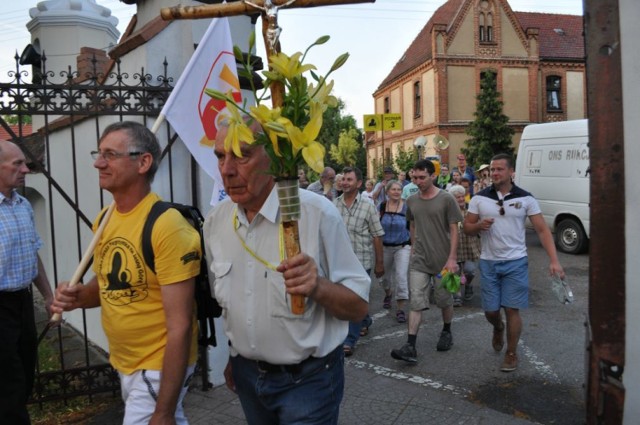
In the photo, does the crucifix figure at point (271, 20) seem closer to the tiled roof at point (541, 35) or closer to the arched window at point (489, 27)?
the tiled roof at point (541, 35)

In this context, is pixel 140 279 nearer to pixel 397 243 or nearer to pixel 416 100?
pixel 397 243

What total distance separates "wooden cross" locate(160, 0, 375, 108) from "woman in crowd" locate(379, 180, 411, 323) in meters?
5.24

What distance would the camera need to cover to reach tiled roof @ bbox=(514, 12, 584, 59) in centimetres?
3453

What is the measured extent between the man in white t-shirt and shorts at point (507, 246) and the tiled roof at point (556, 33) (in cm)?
3250

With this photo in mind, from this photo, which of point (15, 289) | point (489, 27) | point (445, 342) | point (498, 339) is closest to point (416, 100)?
point (489, 27)

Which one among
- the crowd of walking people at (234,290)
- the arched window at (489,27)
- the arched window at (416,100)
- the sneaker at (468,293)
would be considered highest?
the arched window at (489,27)

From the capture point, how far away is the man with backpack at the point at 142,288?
7.32 feet

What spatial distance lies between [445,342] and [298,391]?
393 centimetres

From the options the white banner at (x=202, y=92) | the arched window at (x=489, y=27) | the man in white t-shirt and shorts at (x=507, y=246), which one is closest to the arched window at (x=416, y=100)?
the arched window at (x=489, y=27)

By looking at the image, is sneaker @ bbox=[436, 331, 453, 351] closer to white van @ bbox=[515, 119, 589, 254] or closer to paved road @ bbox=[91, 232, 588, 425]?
paved road @ bbox=[91, 232, 588, 425]

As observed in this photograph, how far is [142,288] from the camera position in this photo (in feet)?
7.52

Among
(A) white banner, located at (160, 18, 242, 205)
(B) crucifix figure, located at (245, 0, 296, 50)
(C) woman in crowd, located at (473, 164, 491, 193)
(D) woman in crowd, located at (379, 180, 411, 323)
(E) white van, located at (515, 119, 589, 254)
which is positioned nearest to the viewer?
(B) crucifix figure, located at (245, 0, 296, 50)

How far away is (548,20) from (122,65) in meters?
38.1

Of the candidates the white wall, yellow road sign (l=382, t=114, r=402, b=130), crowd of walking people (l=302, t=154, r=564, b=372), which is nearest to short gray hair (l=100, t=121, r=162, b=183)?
the white wall
